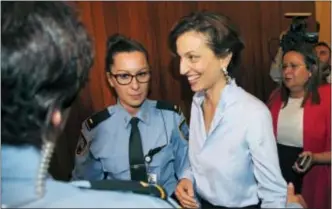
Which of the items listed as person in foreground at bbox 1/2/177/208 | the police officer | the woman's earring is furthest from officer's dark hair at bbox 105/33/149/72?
person in foreground at bbox 1/2/177/208

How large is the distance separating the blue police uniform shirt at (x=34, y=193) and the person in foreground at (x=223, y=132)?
2.25 ft

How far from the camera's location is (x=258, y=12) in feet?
8.11

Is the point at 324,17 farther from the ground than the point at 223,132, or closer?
farther from the ground

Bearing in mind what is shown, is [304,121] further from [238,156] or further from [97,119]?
[97,119]

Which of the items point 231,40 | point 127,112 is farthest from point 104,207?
point 127,112

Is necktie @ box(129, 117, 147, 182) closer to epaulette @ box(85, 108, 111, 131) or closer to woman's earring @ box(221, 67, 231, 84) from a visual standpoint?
epaulette @ box(85, 108, 111, 131)

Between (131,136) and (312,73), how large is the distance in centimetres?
96

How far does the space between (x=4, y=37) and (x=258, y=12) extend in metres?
2.04

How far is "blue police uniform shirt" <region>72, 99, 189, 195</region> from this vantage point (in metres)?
1.65

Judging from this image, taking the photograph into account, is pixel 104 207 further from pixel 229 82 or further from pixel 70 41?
pixel 229 82

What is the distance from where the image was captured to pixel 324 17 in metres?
3.15

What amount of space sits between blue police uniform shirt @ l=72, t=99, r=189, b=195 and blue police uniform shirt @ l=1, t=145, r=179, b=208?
0.98 m

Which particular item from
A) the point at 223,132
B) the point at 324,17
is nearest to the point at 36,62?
the point at 223,132

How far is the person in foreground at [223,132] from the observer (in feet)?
4.19
